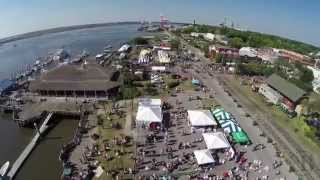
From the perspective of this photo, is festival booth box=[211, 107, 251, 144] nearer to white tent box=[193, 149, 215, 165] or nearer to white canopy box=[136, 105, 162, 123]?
white tent box=[193, 149, 215, 165]

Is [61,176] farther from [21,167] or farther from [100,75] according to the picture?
[100,75]

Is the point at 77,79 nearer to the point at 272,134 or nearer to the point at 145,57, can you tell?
the point at 145,57

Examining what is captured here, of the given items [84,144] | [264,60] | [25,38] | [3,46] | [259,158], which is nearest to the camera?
[259,158]

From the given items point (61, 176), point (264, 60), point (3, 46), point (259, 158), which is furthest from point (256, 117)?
point (3, 46)

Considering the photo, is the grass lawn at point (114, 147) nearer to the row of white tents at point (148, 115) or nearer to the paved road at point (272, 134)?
the row of white tents at point (148, 115)

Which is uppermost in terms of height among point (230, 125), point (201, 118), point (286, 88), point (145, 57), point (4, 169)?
point (145, 57)

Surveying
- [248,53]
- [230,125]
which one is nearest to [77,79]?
[230,125]
